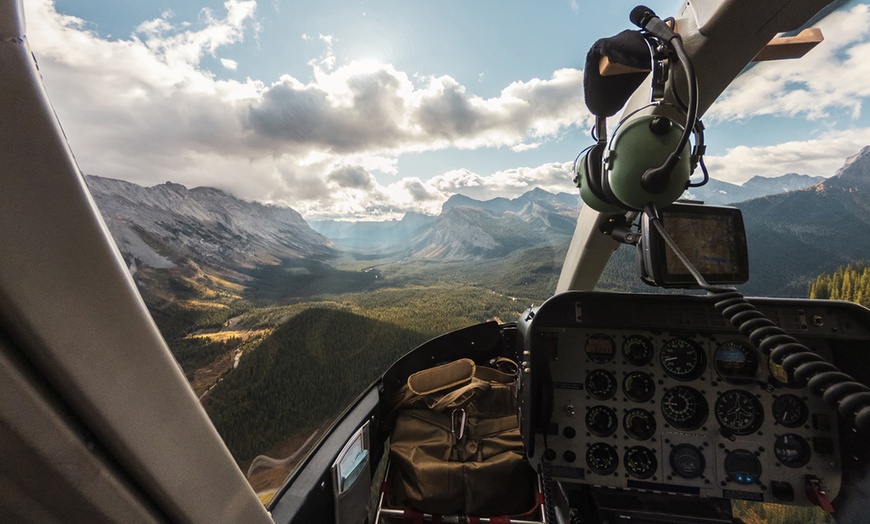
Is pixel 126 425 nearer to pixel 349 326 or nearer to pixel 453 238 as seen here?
pixel 349 326

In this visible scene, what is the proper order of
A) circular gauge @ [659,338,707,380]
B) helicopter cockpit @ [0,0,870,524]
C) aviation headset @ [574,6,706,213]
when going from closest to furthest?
helicopter cockpit @ [0,0,870,524]
aviation headset @ [574,6,706,213]
circular gauge @ [659,338,707,380]

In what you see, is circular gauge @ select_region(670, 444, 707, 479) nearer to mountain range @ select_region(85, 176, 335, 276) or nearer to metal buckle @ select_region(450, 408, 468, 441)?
metal buckle @ select_region(450, 408, 468, 441)

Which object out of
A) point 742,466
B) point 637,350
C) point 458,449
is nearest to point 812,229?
point 742,466

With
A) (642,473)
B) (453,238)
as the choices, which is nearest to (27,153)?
(642,473)

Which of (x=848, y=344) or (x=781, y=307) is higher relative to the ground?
(x=781, y=307)

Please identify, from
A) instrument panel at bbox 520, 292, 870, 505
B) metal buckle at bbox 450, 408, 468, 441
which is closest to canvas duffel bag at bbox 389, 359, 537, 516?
metal buckle at bbox 450, 408, 468, 441

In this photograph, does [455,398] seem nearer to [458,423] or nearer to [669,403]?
[458,423]

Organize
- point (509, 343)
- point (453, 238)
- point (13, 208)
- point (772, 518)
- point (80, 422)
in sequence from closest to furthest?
1. point (13, 208)
2. point (80, 422)
3. point (772, 518)
4. point (509, 343)
5. point (453, 238)
